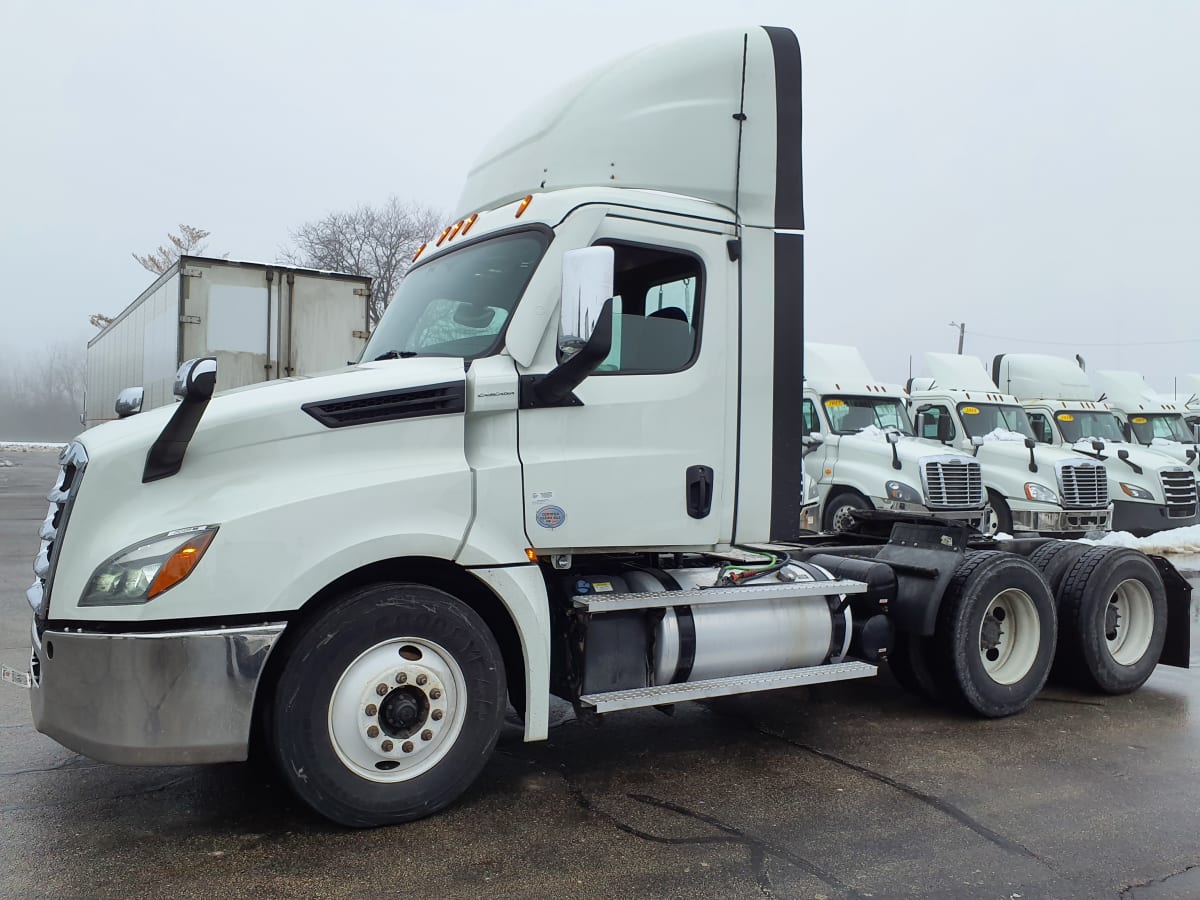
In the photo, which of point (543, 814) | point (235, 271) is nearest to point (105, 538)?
point (543, 814)

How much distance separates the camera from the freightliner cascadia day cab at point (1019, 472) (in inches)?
602

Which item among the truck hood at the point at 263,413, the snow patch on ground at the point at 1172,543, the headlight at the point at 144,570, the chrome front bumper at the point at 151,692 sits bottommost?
the snow patch on ground at the point at 1172,543

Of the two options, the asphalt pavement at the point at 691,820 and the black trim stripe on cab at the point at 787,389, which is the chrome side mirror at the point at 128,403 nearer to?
the asphalt pavement at the point at 691,820

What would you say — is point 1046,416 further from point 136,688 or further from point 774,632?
point 136,688

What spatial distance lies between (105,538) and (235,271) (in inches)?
356

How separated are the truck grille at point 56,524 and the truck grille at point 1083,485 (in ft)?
47.7

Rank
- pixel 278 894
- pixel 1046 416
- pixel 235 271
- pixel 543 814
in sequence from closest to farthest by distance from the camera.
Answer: pixel 278 894, pixel 543 814, pixel 235 271, pixel 1046 416

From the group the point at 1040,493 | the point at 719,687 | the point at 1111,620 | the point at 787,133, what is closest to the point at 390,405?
the point at 719,687

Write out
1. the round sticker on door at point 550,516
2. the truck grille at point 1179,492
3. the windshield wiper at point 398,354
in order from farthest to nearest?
the truck grille at point 1179,492, the windshield wiper at point 398,354, the round sticker on door at point 550,516

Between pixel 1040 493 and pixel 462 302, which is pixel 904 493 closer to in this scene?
pixel 1040 493

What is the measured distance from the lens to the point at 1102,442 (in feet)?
55.9

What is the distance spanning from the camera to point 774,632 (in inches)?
206

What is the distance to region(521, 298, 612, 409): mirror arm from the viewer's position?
431 cm

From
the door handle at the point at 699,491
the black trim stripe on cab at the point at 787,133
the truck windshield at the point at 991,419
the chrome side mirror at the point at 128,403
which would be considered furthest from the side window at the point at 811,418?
the chrome side mirror at the point at 128,403
